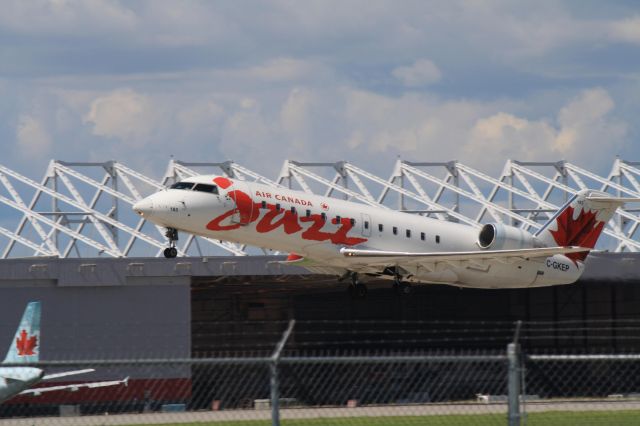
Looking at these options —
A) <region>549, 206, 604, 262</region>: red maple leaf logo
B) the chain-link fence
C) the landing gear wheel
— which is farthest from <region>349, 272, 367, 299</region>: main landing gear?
<region>549, 206, 604, 262</region>: red maple leaf logo

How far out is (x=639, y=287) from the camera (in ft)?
152

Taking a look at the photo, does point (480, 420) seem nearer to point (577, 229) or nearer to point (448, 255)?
point (448, 255)

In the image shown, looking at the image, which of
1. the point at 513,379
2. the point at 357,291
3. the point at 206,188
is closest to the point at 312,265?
the point at 357,291

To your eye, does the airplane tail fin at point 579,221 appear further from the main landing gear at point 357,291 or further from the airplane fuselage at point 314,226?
the main landing gear at point 357,291

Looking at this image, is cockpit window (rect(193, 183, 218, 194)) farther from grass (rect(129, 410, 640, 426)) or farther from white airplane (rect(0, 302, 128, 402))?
grass (rect(129, 410, 640, 426))

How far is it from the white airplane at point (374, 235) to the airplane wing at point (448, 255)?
3 cm

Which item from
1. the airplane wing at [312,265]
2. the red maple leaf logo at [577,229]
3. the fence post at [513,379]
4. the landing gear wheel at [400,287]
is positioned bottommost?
the fence post at [513,379]

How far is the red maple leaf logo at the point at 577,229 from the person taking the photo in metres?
42.3

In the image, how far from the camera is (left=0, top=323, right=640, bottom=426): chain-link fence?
21.5 metres

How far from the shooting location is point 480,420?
76.2ft

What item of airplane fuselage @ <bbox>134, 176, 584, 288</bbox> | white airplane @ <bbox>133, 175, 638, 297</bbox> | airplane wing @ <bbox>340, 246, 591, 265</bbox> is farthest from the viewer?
airplane wing @ <bbox>340, 246, 591, 265</bbox>

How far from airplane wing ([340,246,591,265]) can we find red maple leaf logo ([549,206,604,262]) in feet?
11.5

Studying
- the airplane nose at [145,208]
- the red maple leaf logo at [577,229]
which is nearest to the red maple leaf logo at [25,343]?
the airplane nose at [145,208]

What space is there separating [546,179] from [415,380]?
23293 mm
